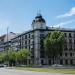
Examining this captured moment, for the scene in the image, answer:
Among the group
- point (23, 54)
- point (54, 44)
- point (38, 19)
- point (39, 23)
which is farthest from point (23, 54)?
point (38, 19)

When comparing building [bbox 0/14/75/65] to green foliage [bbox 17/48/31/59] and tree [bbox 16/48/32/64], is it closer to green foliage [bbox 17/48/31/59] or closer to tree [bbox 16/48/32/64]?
tree [bbox 16/48/32/64]

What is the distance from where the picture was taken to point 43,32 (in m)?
135

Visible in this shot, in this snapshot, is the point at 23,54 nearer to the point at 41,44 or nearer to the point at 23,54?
the point at 23,54

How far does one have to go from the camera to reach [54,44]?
120 m

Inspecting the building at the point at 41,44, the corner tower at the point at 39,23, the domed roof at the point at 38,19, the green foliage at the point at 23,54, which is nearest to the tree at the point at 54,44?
the green foliage at the point at 23,54

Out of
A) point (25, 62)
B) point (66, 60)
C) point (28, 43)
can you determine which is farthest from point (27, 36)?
point (66, 60)

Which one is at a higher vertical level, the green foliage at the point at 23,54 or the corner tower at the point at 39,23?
the corner tower at the point at 39,23

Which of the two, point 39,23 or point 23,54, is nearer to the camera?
point 23,54

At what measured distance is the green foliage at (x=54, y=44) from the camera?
12000cm

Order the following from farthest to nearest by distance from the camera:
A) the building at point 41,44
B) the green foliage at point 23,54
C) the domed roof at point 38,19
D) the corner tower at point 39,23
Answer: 1. the domed roof at point 38,19
2. the corner tower at point 39,23
3. the building at point 41,44
4. the green foliage at point 23,54

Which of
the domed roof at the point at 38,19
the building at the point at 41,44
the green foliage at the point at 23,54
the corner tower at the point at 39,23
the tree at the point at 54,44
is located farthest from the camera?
the domed roof at the point at 38,19

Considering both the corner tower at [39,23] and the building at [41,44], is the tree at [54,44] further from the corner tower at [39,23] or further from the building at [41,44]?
the corner tower at [39,23]

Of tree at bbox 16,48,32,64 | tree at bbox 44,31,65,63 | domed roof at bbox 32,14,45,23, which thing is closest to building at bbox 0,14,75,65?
domed roof at bbox 32,14,45,23

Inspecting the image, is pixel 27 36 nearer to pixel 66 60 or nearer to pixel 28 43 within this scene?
pixel 28 43
